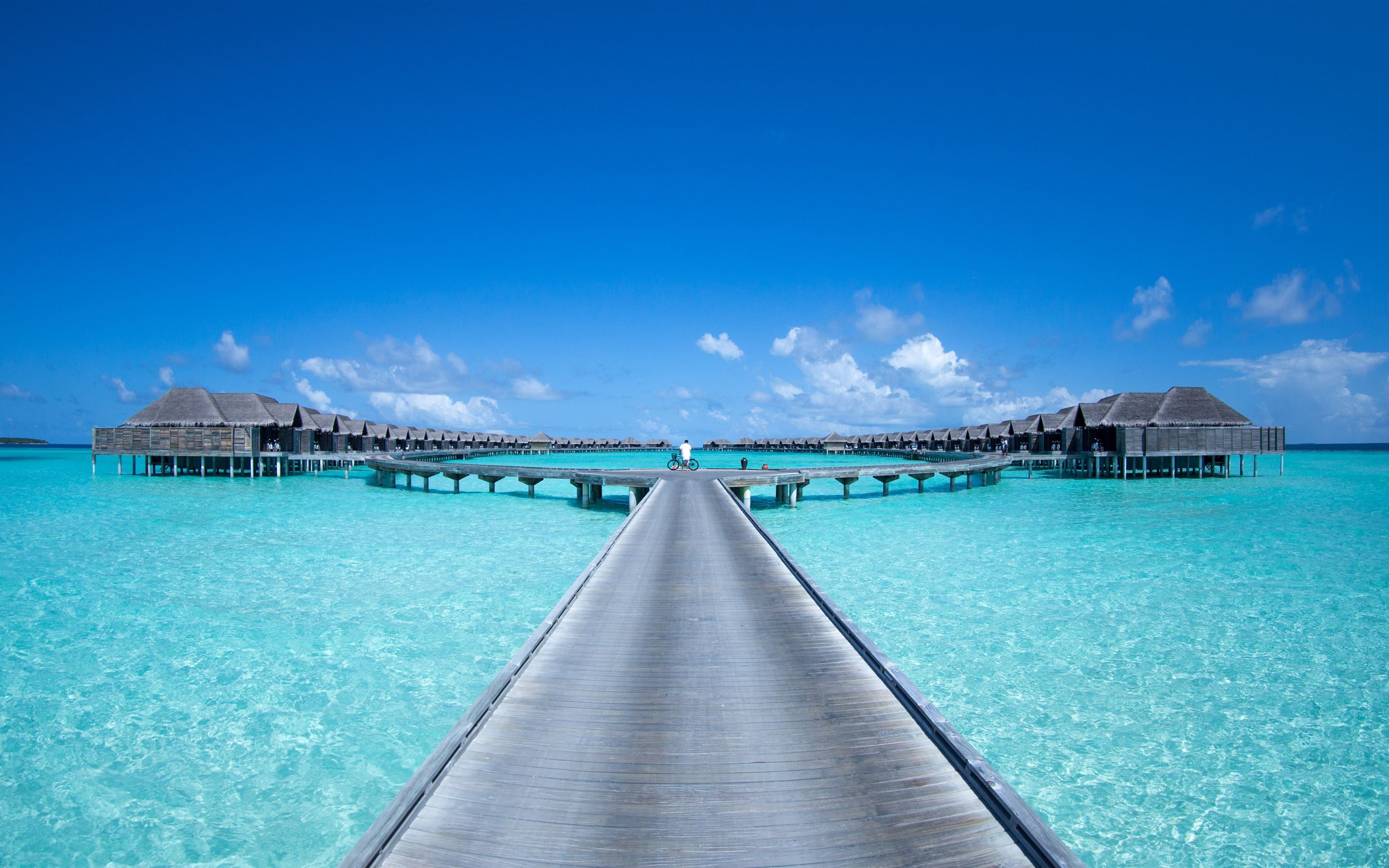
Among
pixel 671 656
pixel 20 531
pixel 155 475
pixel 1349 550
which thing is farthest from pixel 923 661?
pixel 155 475

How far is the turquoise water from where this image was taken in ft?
17.4

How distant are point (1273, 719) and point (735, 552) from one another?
6.86m

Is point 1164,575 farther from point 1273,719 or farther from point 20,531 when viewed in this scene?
point 20,531

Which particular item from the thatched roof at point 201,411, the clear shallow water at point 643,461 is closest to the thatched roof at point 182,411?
the thatched roof at point 201,411

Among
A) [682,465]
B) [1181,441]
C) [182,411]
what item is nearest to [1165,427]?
[1181,441]

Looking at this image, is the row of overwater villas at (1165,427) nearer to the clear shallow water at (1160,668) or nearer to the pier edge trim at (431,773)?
the clear shallow water at (1160,668)

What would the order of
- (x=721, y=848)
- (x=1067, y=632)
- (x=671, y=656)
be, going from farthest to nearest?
1. (x=1067, y=632)
2. (x=671, y=656)
3. (x=721, y=848)

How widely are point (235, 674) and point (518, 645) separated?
3.37m

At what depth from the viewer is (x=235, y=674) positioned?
822 cm

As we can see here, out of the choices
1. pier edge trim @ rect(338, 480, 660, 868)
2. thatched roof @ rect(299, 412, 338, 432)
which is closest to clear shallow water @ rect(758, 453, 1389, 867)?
pier edge trim @ rect(338, 480, 660, 868)

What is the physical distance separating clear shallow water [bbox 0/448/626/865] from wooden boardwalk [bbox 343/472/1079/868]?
1.90 m

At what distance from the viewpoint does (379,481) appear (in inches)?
1437

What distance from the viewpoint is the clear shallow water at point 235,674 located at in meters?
5.33

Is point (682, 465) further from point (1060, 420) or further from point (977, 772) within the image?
point (1060, 420)
